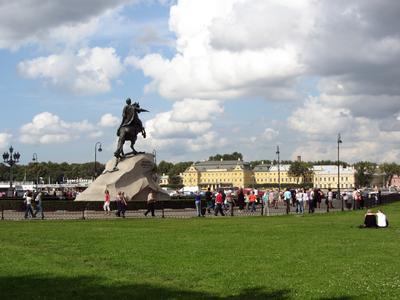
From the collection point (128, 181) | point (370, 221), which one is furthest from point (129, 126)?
point (370, 221)

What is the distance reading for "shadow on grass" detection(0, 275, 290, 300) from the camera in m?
9.39

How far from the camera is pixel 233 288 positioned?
1007cm

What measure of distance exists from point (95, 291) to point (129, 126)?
29.5 m

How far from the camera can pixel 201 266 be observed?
1226 centimetres

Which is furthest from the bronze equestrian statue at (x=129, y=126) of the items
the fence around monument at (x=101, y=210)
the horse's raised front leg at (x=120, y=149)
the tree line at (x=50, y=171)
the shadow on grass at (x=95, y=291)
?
the tree line at (x=50, y=171)

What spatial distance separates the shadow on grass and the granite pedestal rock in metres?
26.9

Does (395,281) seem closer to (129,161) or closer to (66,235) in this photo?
(66,235)

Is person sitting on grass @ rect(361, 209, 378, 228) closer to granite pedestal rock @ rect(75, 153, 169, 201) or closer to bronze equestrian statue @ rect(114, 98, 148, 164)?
granite pedestal rock @ rect(75, 153, 169, 201)

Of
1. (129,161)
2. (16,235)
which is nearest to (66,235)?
(16,235)

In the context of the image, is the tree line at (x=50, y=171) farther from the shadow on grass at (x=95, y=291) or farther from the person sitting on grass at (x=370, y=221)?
the shadow on grass at (x=95, y=291)

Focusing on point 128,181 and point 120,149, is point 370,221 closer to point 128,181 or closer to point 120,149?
point 128,181

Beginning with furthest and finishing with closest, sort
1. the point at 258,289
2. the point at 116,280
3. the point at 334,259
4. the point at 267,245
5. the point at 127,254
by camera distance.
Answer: the point at 267,245 → the point at 127,254 → the point at 334,259 → the point at 116,280 → the point at 258,289

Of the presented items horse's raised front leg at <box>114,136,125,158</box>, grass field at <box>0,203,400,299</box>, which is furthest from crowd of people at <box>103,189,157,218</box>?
grass field at <box>0,203,400,299</box>

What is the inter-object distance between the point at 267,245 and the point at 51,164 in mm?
182252
